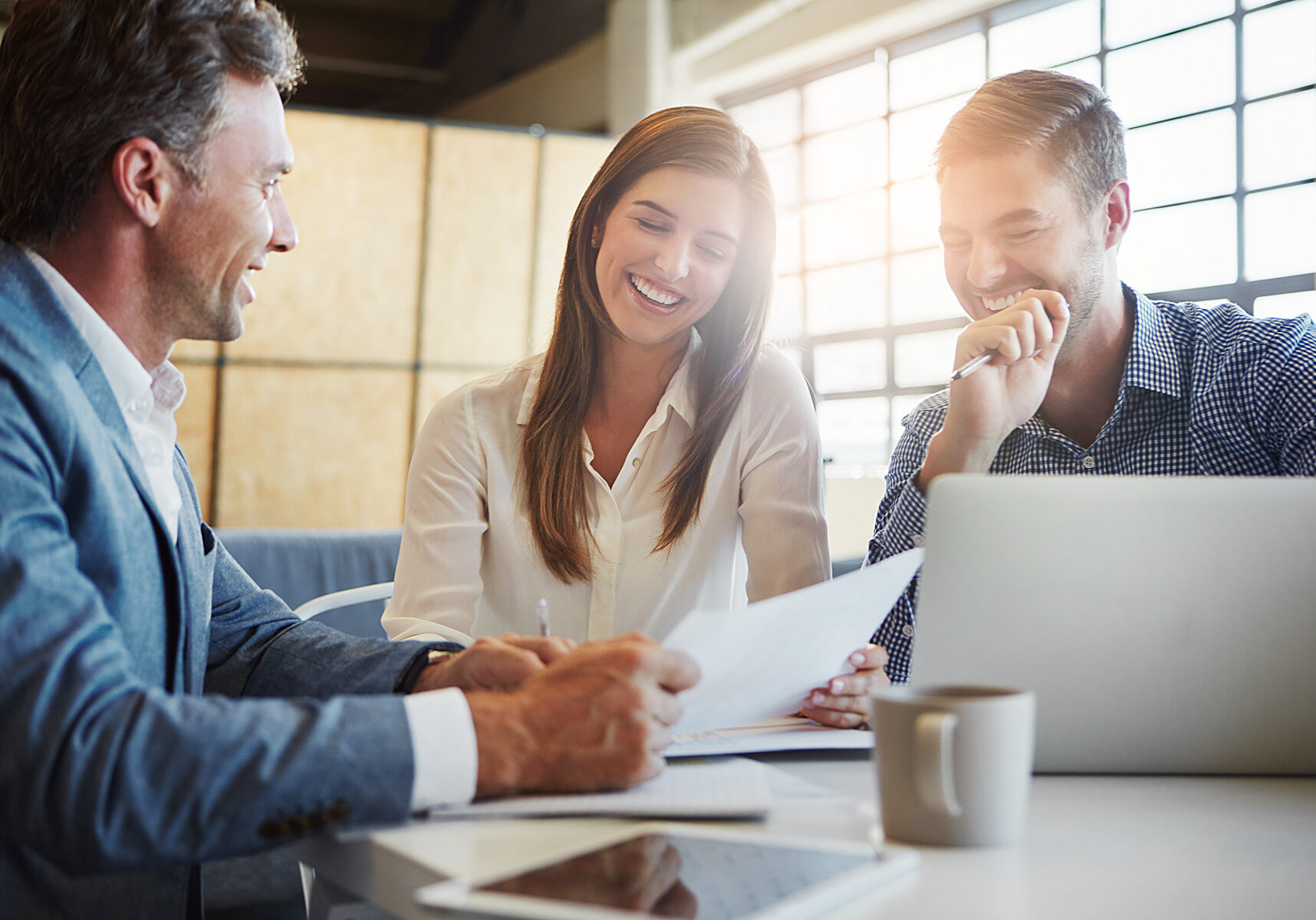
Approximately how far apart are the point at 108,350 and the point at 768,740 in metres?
0.66

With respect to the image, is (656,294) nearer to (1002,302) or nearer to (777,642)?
(1002,302)

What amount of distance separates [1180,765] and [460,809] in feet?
1.81

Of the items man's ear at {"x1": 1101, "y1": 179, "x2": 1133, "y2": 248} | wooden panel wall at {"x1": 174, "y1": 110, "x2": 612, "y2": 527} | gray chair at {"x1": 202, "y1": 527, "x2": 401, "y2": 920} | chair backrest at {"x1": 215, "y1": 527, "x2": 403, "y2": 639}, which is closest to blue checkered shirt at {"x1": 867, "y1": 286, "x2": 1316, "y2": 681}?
man's ear at {"x1": 1101, "y1": 179, "x2": 1133, "y2": 248}

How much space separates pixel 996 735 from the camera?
24.0 inches

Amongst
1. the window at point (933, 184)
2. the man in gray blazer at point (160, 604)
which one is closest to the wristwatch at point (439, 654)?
the man in gray blazer at point (160, 604)

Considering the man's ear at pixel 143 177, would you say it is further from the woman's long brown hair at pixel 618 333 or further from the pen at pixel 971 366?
the pen at pixel 971 366

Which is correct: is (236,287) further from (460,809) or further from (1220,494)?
(1220,494)

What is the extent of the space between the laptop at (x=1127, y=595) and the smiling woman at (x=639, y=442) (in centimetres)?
61

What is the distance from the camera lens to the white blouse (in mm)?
1415

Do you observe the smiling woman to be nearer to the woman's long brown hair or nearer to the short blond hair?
the woman's long brown hair

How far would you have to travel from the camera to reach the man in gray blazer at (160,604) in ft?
1.96

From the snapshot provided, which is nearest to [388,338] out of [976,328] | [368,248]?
[368,248]

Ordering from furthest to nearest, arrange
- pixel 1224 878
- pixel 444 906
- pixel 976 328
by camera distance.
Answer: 1. pixel 976 328
2. pixel 1224 878
3. pixel 444 906

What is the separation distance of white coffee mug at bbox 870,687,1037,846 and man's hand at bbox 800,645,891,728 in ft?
1.04
